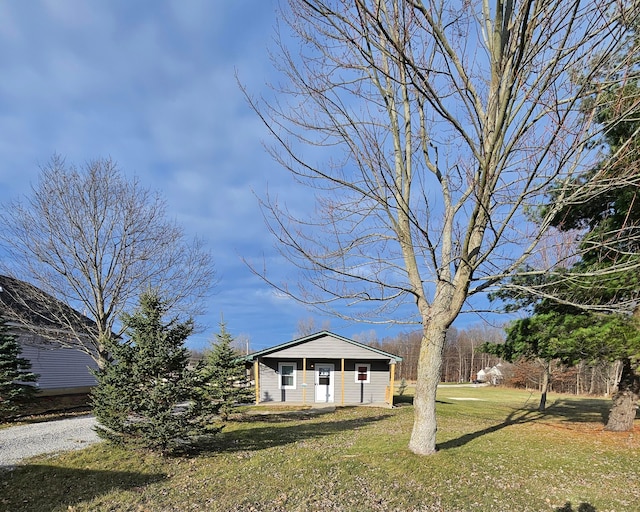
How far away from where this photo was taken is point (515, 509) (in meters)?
4.68

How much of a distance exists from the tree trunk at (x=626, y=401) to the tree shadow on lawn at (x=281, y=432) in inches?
265

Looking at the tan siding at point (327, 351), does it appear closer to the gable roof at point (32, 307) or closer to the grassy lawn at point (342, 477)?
the gable roof at point (32, 307)

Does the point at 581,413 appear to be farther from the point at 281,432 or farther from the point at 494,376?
the point at 494,376

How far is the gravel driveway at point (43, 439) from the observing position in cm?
761

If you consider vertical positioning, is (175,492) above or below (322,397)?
above

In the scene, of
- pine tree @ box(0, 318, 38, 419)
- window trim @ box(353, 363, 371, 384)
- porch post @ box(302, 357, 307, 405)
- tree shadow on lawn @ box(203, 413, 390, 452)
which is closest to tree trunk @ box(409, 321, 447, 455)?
tree shadow on lawn @ box(203, 413, 390, 452)

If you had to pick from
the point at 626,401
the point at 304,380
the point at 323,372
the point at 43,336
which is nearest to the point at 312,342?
the point at 323,372

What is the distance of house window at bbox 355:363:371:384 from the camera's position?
19.9 m

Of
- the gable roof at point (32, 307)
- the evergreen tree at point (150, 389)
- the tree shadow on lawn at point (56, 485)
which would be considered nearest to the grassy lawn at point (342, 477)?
the tree shadow on lawn at point (56, 485)

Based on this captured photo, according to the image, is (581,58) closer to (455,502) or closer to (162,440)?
(455,502)

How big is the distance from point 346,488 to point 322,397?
49.1 ft

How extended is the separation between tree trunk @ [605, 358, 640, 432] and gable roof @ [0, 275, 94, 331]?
1672 centimetres

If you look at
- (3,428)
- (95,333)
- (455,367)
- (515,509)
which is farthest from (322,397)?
(455,367)

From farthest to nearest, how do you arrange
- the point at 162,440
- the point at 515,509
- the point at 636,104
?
the point at 162,440, the point at 515,509, the point at 636,104
